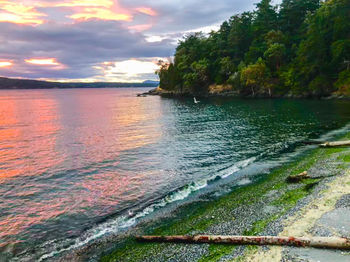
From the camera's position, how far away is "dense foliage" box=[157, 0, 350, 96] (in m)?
80.5

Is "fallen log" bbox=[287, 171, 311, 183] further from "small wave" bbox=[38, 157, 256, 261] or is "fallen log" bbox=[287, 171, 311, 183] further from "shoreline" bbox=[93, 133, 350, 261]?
"small wave" bbox=[38, 157, 256, 261]

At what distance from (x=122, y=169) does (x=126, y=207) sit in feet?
28.5

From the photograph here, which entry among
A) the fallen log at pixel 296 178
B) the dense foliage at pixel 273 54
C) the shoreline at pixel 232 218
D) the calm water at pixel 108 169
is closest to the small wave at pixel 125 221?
the calm water at pixel 108 169

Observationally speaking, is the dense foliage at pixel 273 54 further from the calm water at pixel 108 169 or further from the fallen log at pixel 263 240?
the fallen log at pixel 263 240

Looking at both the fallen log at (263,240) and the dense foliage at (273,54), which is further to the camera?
the dense foliage at (273,54)

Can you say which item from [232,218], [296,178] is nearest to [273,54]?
[296,178]

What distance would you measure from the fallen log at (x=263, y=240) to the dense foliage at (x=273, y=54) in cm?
8047

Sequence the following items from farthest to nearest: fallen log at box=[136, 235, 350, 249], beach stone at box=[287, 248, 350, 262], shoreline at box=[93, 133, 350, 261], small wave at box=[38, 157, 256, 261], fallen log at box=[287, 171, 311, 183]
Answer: fallen log at box=[287, 171, 311, 183] → small wave at box=[38, 157, 256, 261] → shoreline at box=[93, 133, 350, 261] → fallen log at box=[136, 235, 350, 249] → beach stone at box=[287, 248, 350, 262]

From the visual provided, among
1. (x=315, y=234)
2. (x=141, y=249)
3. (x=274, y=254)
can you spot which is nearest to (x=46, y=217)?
(x=141, y=249)

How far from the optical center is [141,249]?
12867mm

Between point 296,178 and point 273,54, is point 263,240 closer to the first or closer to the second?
point 296,178

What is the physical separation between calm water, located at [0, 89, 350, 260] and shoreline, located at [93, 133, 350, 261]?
94.3 inches

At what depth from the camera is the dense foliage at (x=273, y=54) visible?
8050cm

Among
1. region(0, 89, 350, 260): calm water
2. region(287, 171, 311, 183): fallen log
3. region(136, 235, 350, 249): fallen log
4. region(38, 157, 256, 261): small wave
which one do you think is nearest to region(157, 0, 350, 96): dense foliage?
region(0, 89, 350, 260): calm water
